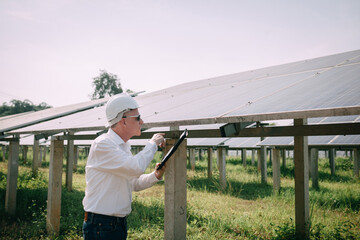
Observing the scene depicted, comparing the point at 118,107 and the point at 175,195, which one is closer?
the point at 118,107

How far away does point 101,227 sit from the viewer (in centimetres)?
229

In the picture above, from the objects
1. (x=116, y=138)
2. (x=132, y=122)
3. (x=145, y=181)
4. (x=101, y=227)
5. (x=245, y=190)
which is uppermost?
(x=132, y=122)

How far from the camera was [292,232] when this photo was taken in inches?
179

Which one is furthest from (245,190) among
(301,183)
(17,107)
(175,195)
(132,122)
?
(17,107)

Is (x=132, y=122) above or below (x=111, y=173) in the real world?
above

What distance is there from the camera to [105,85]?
5784cm

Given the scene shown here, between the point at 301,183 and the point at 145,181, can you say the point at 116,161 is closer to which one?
the point at 145,181

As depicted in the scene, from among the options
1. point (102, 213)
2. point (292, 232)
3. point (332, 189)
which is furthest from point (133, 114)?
point (332, 189)

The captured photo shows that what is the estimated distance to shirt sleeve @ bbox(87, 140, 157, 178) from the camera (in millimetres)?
2234

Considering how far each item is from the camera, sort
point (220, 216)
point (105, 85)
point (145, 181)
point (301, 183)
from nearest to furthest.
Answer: point (145, 181), point (301, 183), point (220, 216), point (105, 85)

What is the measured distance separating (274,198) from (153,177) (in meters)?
6.09

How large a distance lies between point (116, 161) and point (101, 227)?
1.98 ft

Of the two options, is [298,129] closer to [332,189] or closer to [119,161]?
[119,161]

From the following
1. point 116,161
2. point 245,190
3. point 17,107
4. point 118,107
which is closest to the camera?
point 116,161
